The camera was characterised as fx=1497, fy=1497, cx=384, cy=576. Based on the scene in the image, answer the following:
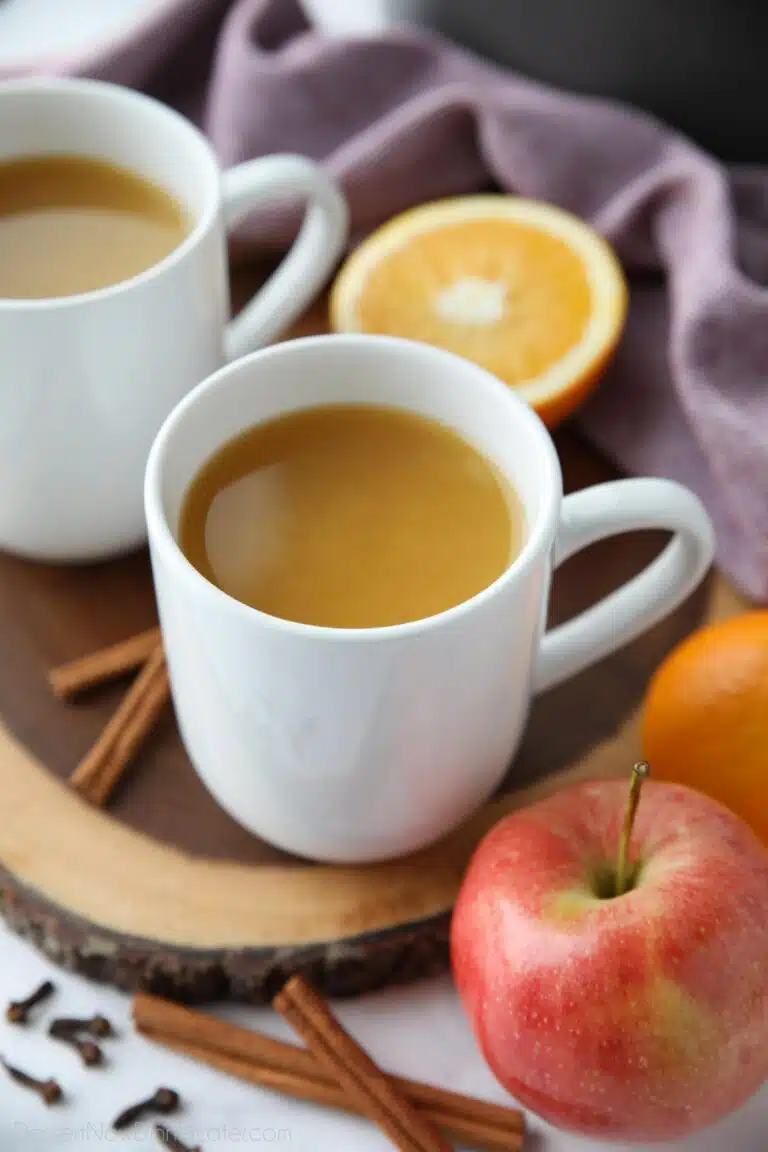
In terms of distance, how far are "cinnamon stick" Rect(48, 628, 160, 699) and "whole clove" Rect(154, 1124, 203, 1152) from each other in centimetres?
29

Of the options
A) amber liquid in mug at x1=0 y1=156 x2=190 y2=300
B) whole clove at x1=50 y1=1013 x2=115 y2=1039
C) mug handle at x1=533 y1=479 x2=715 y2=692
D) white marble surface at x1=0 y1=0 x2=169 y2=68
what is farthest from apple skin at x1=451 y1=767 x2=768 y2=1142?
white marble surface at x1=0 y1=0 x2=169 y2=68

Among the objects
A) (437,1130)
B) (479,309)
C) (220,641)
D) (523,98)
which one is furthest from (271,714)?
(523,98)

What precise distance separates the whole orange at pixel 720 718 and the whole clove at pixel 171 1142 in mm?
369

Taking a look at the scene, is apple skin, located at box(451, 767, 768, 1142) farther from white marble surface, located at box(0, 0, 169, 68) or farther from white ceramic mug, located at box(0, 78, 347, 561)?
white marble surface, located at box(0, 0, 169, 68)

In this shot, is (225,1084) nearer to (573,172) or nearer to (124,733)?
(124,733)

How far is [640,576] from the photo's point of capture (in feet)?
3.06

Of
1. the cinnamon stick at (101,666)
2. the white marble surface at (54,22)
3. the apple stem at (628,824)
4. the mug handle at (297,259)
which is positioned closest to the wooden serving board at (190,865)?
the cinnamon stick at (101,666)

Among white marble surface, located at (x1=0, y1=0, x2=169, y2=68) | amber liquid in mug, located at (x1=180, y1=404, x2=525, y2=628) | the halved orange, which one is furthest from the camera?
white marble surface, located at (x1=0, y1=0, x2=169, y2=68)

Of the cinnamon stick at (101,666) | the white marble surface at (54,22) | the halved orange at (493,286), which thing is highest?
the white marble surface at (54,22)

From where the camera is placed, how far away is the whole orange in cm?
92

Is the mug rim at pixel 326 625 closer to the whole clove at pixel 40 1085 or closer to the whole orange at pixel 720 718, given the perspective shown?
the whole orange at pixel 720 718

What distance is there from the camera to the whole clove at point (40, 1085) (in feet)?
2.95

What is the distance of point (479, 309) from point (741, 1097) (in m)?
0.61

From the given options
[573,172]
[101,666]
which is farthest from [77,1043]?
[573,172]
